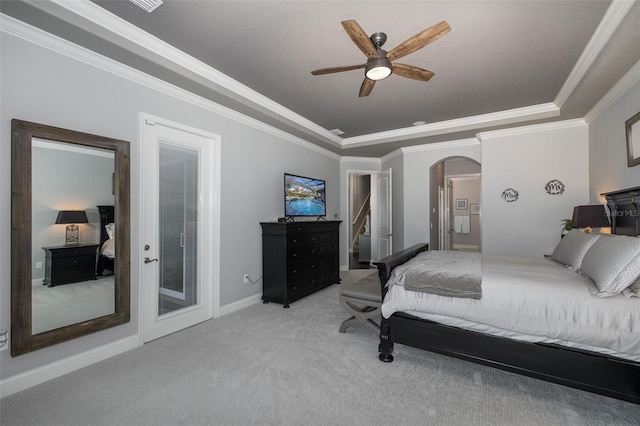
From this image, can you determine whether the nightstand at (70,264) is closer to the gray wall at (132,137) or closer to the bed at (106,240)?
the bed at (106,240)

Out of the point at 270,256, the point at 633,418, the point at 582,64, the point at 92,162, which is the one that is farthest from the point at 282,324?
the point at 582,64

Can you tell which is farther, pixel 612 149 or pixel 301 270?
pixel 301 270

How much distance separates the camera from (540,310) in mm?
1891

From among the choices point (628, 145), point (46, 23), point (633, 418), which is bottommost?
point (633, 418)

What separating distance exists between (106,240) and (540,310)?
3.41 m

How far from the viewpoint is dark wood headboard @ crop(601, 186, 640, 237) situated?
2705 millimetres

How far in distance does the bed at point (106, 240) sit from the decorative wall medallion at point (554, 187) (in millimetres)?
5510

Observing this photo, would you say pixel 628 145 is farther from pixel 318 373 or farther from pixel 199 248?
pixel 199 248

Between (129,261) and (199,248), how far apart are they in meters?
0.82

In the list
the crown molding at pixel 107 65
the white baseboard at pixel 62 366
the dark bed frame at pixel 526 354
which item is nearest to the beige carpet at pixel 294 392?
the white baseboard at pixel 62 366

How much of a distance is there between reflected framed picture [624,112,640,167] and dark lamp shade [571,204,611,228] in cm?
56

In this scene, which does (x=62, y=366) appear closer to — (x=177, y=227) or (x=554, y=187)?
(x=177, y=227)

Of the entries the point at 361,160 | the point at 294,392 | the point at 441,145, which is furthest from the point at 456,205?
the point at 294,392

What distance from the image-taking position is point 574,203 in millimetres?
4109
